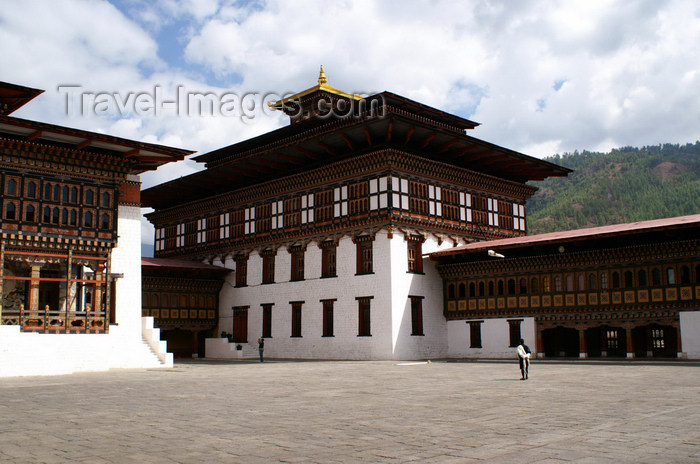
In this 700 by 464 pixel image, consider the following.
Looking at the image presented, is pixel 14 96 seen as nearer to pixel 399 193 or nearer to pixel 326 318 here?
pixel 399 193

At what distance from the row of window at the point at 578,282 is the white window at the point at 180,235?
20115mm

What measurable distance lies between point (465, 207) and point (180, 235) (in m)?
20.7

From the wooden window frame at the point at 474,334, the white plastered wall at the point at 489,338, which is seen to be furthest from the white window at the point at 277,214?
the wooden window frame at the point at 474,334

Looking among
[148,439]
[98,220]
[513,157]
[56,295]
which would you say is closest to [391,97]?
[513,157]

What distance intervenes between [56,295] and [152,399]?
16837mm

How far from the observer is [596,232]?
99.0 feet

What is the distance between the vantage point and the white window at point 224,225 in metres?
44.4

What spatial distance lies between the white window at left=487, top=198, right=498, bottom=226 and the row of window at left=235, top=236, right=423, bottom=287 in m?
6.19

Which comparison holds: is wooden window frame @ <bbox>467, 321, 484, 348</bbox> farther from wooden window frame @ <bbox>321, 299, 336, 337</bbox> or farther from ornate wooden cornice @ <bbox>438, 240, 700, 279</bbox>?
wooden window frame @ <bbox>321, 299, 336, 337</bbox>

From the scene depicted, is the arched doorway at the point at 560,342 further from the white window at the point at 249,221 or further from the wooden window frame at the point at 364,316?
the white window at the point at 249,221

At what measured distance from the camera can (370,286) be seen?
117 ft

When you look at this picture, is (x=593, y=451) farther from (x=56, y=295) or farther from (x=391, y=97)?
(x=391, y=97)

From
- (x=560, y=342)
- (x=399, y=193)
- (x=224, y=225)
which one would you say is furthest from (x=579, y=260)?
(x=224, y=225)

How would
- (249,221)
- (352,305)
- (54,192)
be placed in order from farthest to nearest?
(249,221) < (352,305) < (54,192)
